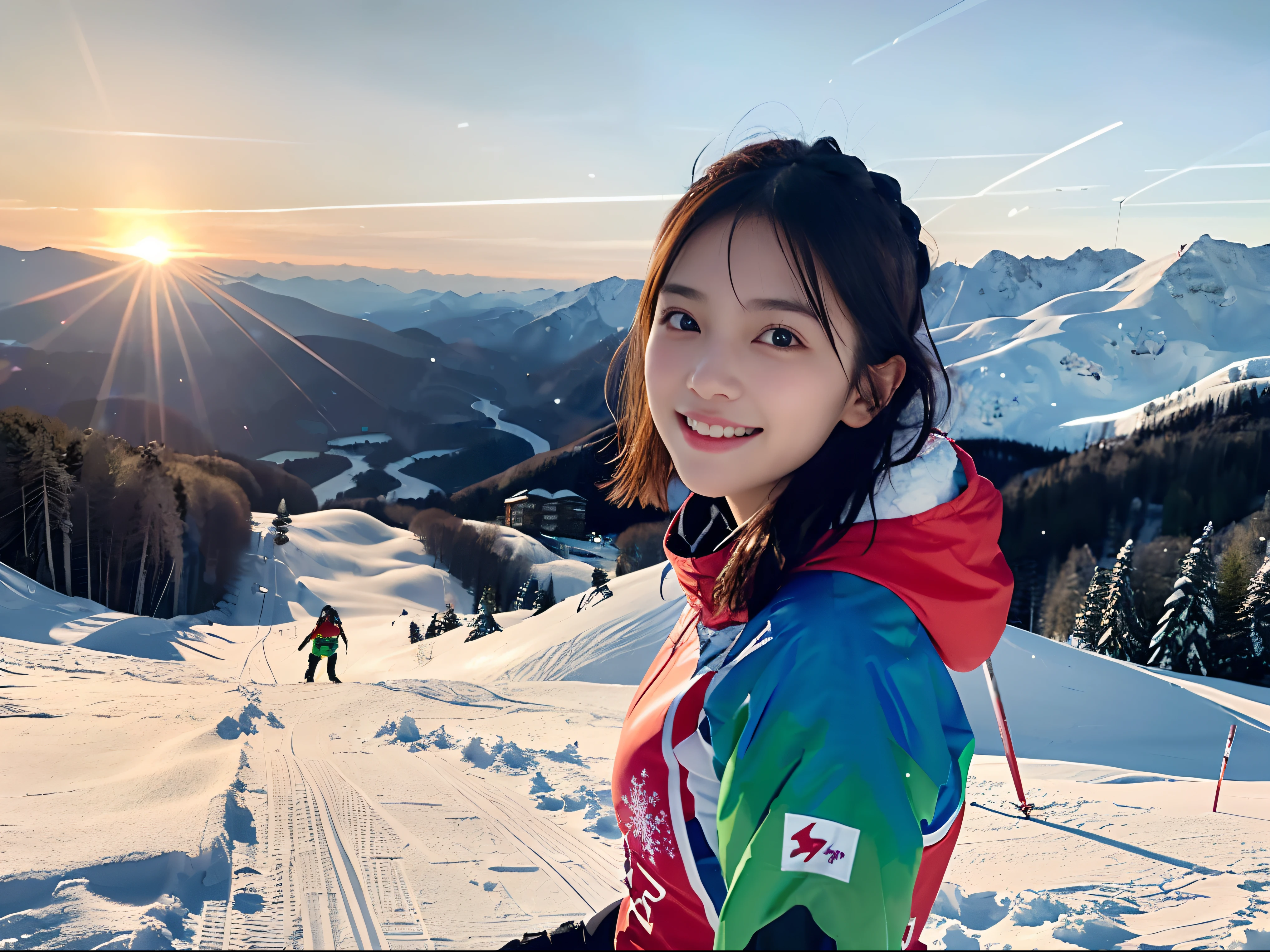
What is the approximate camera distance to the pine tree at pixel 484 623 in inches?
723

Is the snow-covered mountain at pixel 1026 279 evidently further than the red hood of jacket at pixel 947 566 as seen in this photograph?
Yes

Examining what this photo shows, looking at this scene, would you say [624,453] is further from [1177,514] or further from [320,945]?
[1177,514]

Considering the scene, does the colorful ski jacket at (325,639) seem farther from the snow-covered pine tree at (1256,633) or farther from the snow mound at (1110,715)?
the snow-covered pine tree at (1256,633)

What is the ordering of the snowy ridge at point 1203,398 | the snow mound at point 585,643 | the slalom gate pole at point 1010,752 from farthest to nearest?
the snowy ridge at point 1203,398, the snow mound at point 585,643, the slalom gate pole at point 1010,752

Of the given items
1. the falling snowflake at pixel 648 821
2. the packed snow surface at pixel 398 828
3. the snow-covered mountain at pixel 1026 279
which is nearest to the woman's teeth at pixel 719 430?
the falling snowflake at pixel 648 821

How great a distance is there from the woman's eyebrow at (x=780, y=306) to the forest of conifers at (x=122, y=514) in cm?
1862

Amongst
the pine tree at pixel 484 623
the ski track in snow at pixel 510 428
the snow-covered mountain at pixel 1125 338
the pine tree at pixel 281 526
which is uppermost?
the snow-covered mountain at pixel 1125 338

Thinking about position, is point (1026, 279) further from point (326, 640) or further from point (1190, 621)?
point (326, 640)

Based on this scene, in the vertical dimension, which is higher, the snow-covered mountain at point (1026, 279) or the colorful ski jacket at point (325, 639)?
the snow-covered mountain at point (1026, 279)

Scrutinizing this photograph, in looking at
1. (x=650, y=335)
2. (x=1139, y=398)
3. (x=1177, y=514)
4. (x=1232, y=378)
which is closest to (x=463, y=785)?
(x=650, y=335)

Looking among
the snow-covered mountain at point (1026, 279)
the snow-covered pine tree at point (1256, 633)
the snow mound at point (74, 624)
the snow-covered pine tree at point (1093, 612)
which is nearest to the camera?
the snow mound at point (74, 624)

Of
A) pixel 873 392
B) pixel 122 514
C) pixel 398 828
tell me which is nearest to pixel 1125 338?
pixel 122 514

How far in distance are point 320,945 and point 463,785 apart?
131 inches

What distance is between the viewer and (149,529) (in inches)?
703
